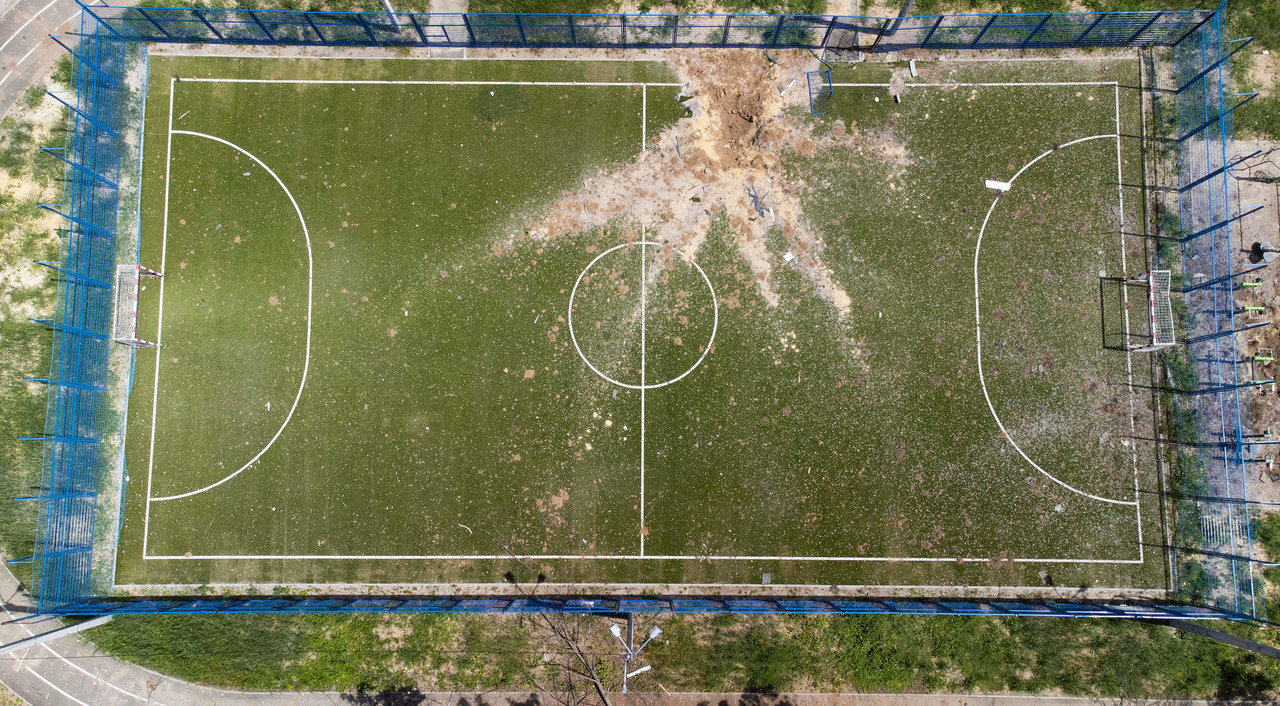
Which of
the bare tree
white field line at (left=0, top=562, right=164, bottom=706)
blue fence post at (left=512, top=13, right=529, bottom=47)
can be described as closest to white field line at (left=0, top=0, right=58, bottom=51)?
blue fence post at (left=512, top=13, right=529, bottom=47)

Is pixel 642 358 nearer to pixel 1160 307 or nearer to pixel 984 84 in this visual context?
pixel 984 84

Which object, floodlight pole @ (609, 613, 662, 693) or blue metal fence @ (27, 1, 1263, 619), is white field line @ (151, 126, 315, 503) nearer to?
blue metal fence @ (27, 1, 1263, 619)

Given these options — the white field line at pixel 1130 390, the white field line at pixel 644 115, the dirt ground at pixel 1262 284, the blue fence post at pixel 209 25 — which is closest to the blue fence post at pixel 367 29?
the blue fence post at pixel 209 25

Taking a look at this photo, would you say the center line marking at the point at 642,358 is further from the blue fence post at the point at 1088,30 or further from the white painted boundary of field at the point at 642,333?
the blue fence post at the point at 1088,30

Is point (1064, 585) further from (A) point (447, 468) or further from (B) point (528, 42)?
(B) point (528, 42)

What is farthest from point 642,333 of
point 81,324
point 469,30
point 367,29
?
point 81,324
